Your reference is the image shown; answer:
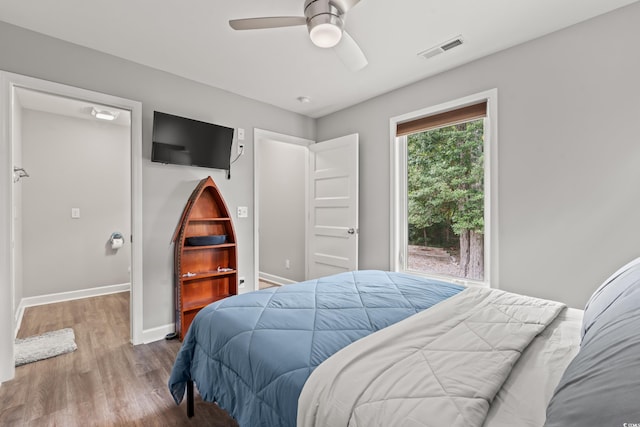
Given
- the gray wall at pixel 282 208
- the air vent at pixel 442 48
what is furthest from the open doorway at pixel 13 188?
the air vent at pixel 442 48

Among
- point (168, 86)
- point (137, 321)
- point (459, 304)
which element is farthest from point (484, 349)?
point (168, 86)

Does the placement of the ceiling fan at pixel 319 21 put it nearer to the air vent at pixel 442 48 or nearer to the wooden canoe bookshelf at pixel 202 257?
the air vent at pixel 442 48

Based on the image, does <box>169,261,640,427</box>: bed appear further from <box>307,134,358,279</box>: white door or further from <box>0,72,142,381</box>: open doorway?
<box>307,134,358,279</box>: white door

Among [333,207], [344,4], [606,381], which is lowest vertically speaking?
[606,381]

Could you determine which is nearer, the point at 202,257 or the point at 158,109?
the point at 158,109

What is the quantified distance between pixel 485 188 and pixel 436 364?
7.23ft

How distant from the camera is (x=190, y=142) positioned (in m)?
3.01

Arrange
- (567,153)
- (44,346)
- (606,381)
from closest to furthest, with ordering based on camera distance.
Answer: (606,381) → (567,153) → (44,346)

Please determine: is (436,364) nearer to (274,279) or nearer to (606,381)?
(606,381)

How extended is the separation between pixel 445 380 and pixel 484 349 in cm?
27

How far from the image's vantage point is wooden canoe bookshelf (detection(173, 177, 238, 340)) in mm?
2941

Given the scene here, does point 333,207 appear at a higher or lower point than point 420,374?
higher

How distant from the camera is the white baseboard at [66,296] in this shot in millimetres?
3745

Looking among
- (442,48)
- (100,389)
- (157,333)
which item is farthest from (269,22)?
(157,333)
